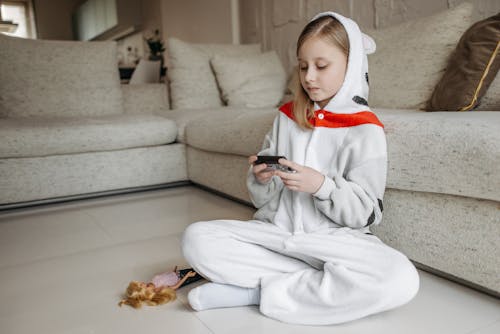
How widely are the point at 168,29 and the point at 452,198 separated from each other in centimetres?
497

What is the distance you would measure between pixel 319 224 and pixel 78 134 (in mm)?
1468

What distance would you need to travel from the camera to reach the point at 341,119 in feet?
3.43

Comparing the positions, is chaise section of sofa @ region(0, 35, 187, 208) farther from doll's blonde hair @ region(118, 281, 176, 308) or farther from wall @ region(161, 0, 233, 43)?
wall @ region(161, 0, 233, 43)

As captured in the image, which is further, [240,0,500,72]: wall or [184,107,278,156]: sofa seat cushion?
[240,0,500,72]: wall

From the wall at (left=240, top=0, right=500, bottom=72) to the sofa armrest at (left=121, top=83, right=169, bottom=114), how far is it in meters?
0.97

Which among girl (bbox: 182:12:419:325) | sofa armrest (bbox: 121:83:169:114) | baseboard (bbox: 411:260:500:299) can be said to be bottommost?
baseboard (bbox: 411:260:500:299)

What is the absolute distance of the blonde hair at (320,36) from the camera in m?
1.01

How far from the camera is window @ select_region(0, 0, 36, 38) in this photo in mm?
7879

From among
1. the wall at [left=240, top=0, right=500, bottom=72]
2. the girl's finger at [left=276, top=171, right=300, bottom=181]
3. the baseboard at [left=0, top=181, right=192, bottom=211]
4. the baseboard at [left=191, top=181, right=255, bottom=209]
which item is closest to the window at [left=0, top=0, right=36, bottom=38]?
the wall at [left=240, top=0, right=500, bottom=72]

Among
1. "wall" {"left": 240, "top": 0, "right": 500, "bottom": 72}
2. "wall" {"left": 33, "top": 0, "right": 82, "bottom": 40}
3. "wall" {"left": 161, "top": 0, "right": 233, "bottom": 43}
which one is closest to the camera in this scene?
"wall" {"left": 240, "top": 0, "right": 500, "bottom": 72}

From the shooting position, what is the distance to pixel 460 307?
980 mm

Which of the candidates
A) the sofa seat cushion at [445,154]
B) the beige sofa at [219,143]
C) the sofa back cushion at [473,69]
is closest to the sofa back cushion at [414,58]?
the beige sofa at [219,143]

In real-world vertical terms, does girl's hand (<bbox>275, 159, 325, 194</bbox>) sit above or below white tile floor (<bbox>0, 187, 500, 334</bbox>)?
above

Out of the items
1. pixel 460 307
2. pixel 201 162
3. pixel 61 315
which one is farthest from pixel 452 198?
pixel 201 162
